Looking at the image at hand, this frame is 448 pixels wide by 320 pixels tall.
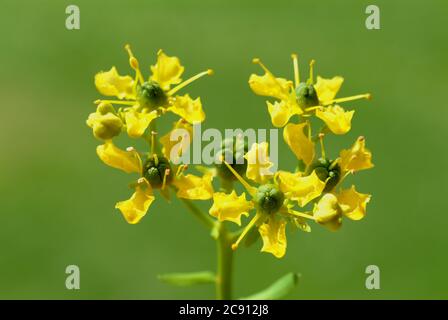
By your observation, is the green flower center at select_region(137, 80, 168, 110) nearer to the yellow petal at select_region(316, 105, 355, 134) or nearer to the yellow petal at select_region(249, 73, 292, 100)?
the yellow petal at select_region(249, 73, 292, 100)

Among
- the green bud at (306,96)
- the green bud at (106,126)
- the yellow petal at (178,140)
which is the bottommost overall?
the yellow petal at (178,140)

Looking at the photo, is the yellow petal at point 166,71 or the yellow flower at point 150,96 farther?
the yellow petal at point 166,71

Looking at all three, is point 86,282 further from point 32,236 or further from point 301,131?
point 301,131

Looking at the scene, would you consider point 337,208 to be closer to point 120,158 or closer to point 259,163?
point 259,163

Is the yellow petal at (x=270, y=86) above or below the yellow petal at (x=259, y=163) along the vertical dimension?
above

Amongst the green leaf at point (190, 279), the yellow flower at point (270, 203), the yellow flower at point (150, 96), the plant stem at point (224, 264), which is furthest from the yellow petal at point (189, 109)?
the green leaf at point (190, 279)

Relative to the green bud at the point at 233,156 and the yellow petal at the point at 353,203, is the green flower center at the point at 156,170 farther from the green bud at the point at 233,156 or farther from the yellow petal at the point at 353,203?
the yellow petal at the point at 353,203
